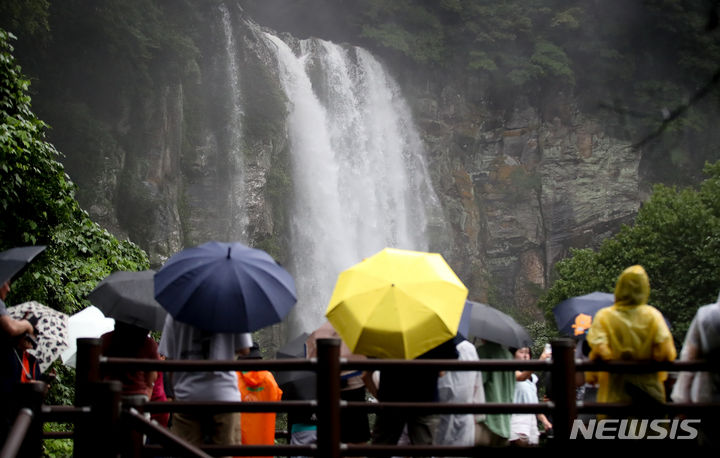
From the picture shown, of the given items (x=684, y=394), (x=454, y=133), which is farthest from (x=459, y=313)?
(x=454, y=133)

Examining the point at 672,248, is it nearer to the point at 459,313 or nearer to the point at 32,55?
the point at 459,313

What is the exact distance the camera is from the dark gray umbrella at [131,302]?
4.71 meters

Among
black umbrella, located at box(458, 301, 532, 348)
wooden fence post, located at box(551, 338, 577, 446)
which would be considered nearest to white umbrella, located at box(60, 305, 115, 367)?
black umbrella, located at box(458, 301, 532, 348)

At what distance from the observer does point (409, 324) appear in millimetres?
4062

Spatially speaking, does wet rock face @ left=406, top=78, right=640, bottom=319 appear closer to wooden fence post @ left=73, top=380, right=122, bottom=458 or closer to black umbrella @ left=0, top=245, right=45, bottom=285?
black umbrella @ left=0, top=245, right=45, bottom=285

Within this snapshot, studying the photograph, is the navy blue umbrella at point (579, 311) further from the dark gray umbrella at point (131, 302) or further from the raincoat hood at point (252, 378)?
the dark gray umbrella at point (131, 302)

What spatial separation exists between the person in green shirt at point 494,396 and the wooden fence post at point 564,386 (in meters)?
1.43

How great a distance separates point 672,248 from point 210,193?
16.6 m

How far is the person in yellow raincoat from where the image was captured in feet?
12.6

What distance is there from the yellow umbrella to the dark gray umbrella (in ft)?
4.58

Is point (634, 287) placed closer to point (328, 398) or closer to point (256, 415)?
point (328, 398)

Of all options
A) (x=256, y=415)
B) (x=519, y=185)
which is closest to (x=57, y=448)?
(x=256, y=415)

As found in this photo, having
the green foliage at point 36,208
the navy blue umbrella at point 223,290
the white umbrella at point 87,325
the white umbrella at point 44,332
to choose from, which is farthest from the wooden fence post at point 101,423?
the green foliage at point 36,208

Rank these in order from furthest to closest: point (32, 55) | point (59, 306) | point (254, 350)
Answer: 1. point (32, 55)
2. point (59, 306)
3. point (254, 350)
